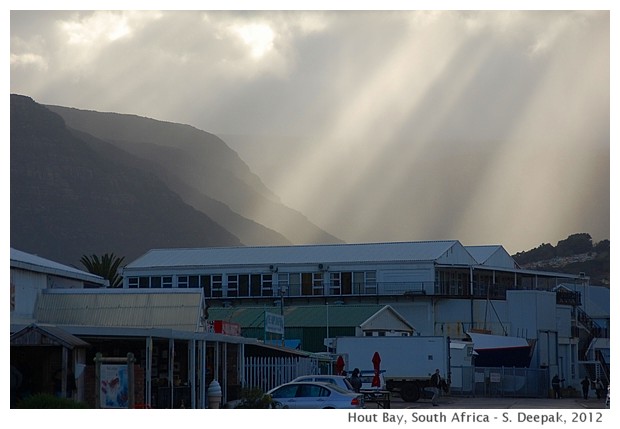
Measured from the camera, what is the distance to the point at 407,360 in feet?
169

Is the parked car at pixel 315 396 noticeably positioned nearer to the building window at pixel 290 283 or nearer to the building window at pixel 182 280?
the building window at pixel 290 283

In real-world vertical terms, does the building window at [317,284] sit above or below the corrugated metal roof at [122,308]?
above

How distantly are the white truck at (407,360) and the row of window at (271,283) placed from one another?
27.9 metres

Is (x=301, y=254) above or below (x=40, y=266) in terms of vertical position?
above

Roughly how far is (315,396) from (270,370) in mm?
12000

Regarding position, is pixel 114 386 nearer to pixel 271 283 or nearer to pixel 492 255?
pixel 271 283

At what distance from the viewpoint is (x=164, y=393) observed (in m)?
37.1

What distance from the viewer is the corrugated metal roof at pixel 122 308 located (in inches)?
1670

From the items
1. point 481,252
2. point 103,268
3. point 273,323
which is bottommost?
point 273,323

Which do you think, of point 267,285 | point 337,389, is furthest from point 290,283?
point 337,389

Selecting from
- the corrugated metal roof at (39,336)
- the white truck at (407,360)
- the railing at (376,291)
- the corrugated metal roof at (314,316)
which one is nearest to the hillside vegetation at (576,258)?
the railing at (376,291)

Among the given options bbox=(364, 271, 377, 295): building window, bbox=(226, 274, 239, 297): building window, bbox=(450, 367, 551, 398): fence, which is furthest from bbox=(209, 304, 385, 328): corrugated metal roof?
bbox=(226, 274, 239, 297): building window

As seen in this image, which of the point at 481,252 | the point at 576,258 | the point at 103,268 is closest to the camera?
the point at 481,252
